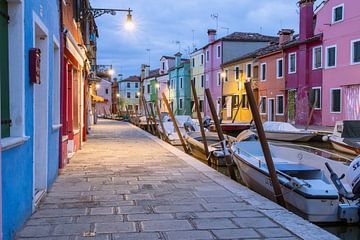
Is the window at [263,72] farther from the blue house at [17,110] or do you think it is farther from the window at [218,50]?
the blue house at [17,110]

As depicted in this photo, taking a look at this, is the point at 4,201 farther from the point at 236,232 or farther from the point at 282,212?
the point at 282,212

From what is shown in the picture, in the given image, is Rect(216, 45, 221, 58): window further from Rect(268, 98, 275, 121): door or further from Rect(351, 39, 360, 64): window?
Rect(351, 39, 360, 64): window

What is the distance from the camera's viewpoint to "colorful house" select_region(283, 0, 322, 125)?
93.9 ft

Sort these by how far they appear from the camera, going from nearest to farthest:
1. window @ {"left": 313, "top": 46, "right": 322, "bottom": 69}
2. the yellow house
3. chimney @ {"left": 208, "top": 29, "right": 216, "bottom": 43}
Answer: window @ {"left": 313, "top": 46, "right": 322, "bottom": 69}, the yellow house, chimney @ {"left": 208, "top": 29, "right": 216, "bottom": 43}

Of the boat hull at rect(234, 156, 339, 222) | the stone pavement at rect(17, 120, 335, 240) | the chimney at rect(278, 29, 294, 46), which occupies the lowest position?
the boat hull at rect(234, 156, 339, 222)

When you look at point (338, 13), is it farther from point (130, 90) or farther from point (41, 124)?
point (130, 90)

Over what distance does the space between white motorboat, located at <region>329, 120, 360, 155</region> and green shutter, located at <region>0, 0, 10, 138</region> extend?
49.2ft

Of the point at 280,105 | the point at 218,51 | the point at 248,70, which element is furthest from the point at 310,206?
the point at 218,51

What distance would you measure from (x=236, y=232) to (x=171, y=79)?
183 ft

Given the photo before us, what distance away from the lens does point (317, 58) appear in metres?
28.7

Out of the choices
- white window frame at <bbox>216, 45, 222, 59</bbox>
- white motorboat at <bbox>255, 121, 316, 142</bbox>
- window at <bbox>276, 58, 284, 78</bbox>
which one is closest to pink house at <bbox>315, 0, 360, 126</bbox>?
white motorboat at <bbox>255, 121, 316, 142</bbox>

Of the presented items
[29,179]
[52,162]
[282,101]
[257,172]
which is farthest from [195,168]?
[282,101]

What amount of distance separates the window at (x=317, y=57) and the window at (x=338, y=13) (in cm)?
215

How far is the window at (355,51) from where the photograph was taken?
80.9 feet
